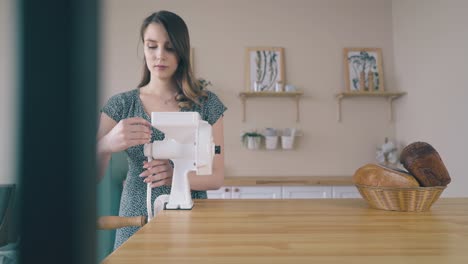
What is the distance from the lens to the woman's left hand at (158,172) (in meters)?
1.06

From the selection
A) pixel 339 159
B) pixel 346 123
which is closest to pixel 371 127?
pixel 346 123

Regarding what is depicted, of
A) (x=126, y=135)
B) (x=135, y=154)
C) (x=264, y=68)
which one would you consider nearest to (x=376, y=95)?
(x=264, y=68)

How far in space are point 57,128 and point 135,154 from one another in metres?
1.21

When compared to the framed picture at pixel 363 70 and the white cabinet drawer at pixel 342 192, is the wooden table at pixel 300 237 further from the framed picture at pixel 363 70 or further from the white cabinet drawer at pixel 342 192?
the framed picture at pixel 363 70

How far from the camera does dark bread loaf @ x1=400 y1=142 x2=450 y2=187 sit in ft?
3.00

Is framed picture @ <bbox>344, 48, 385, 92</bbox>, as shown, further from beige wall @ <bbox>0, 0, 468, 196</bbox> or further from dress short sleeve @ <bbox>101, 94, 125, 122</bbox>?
dress short sleeve @ <bbox>101, 94, 125, 122</bbox>

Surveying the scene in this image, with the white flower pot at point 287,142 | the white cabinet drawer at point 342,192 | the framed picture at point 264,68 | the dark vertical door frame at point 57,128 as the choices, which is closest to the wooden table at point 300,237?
the dark vertical door frame at point 57,128

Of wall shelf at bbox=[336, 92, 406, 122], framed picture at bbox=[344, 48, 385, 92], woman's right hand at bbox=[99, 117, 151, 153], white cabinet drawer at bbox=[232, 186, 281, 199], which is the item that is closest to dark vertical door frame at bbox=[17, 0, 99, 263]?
woman's right hand at bbox=[99, 117, 151, 153]

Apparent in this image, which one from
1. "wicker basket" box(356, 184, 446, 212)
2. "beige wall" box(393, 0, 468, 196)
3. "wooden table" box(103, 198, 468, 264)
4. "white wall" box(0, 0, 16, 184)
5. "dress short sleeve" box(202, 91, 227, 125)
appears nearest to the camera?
"white wall" box(0, 0, 16, 184)

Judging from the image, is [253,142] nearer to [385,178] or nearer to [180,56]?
[180,56]

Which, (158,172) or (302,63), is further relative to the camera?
(302,63)

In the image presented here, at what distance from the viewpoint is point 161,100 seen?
1.42m

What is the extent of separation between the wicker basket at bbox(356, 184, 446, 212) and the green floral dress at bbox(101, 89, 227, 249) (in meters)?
0.72

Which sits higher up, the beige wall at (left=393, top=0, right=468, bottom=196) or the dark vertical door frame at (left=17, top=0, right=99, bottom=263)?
the beige wall at (left=393, top=0, right=468, bottom=196)
